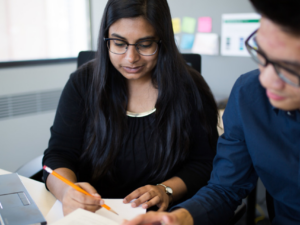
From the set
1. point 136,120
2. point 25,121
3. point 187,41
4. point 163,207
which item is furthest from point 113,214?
point 25,121

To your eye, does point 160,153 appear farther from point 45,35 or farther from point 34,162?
point 45,35

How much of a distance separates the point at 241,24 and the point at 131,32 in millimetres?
1210

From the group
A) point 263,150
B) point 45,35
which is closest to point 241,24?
point 263,150

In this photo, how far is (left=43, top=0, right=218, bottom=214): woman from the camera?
43.3 inches

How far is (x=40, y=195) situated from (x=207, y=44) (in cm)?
166

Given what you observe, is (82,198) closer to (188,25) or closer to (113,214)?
(113,214)

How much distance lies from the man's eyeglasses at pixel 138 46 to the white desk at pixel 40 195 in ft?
1.70

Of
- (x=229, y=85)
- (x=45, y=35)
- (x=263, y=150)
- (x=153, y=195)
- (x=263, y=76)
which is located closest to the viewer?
(x=263, y=76)

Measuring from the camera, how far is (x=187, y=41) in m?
2.33

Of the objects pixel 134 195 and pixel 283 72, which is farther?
pixel 134 195

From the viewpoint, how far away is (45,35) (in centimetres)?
271

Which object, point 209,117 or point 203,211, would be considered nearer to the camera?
point 203,211

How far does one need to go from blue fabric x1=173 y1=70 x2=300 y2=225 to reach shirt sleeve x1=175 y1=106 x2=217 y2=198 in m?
0.24

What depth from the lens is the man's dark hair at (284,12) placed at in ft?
1.61
